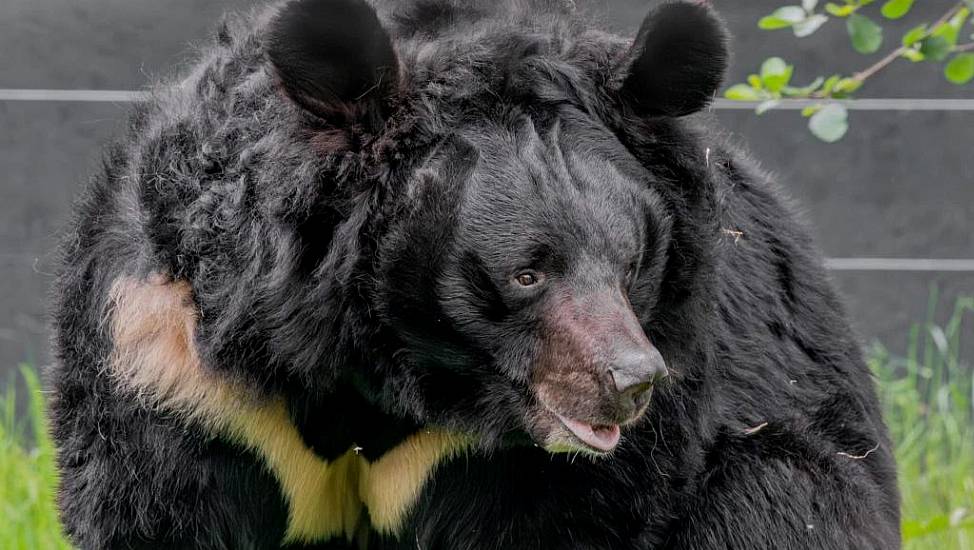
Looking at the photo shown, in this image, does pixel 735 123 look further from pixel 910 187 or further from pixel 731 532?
pixel 731 532

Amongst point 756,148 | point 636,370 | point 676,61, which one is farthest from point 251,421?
point 756,148

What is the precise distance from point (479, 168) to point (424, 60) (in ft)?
1.14

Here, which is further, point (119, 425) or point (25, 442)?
point (25, 442)

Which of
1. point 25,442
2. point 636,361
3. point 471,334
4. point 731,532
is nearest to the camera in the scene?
point 636,361

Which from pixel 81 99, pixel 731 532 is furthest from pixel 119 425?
pixel 81 99

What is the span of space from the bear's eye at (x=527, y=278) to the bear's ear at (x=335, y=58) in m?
0.53

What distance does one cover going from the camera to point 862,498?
172 inches

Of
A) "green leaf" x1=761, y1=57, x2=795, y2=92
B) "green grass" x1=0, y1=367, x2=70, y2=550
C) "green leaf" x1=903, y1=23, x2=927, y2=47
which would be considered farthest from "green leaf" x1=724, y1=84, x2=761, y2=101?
"green grass" x1=0, y1=367, x2=70, y2=550

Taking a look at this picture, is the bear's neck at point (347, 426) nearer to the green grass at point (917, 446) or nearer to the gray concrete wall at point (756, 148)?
the green grass at point (917, 446)

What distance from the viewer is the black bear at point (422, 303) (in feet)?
10.6

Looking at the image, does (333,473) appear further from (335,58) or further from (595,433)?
(335,58)

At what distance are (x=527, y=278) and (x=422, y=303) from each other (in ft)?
0.93

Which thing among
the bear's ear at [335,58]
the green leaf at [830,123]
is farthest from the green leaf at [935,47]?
the bear's ear at [335,58]

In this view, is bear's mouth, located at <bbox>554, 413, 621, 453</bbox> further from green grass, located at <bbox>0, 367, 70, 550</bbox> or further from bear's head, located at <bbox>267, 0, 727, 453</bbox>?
green grass, located at <bbox>0, 367, 70, 550</bbox>
